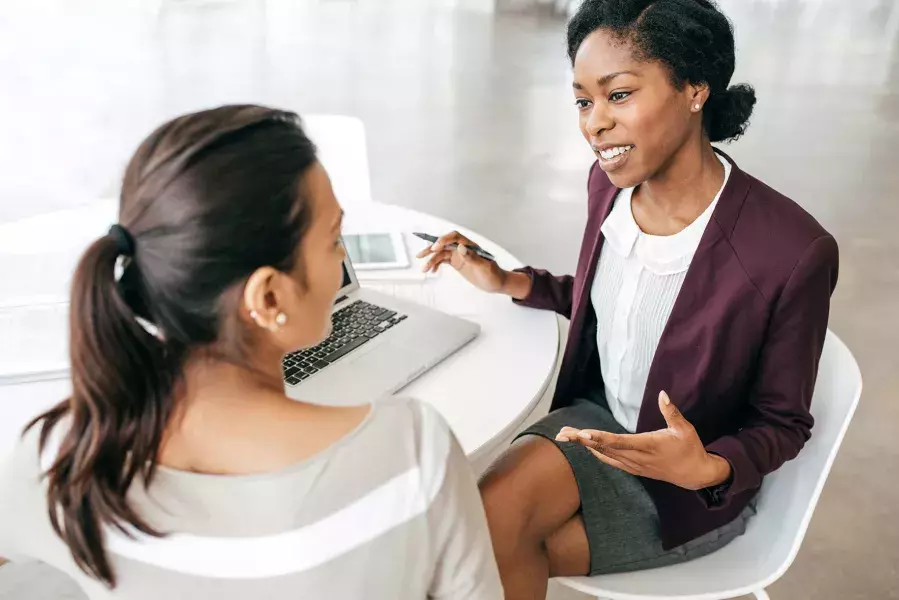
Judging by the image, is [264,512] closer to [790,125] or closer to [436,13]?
[790,125]

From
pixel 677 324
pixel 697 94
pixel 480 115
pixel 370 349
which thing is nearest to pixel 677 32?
pixel 697 94

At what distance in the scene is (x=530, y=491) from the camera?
125 cm

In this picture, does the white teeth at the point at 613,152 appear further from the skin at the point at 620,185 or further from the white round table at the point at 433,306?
the white round table at the point at 433,306

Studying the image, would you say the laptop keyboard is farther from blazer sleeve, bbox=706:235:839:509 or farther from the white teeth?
blazer sleeve, bbox=706:235:839:509

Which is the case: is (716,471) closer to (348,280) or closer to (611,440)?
(611,440)

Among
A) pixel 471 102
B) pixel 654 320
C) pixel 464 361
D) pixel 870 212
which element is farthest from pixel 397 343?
pixel 471 102

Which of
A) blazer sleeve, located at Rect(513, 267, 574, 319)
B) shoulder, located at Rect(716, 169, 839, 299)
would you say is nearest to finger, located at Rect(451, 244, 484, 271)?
blazer sleeve, located at Rect(513, 267, 574, 319)

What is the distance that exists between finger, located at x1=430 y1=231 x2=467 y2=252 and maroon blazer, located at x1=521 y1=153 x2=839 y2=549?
425 millimetres

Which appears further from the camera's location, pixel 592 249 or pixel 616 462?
pixel 592 249

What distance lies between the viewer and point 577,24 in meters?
1.35

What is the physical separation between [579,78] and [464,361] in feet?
1.60

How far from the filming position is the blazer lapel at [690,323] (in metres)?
1.29

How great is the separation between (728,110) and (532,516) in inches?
28.8

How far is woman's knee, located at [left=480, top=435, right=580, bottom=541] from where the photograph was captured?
122cm
